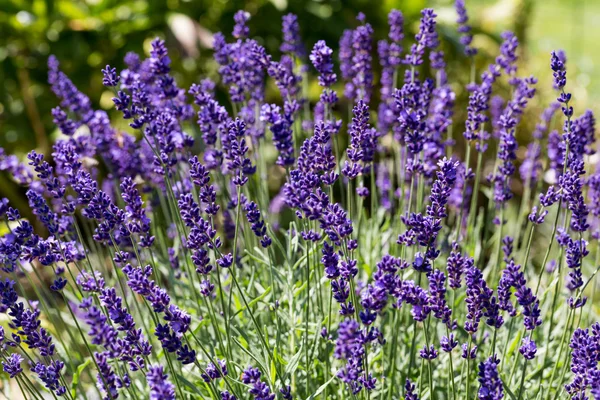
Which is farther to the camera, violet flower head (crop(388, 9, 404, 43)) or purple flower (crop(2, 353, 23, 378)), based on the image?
violet flower head (crop(388, 9, 404, 43))

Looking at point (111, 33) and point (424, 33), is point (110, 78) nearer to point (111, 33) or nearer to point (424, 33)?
point (424, 33)

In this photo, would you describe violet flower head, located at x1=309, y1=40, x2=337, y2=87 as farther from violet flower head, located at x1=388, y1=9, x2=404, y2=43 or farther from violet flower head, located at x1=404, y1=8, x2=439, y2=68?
violet flower head, located at x1=388, y1=9, x2=404, y2=43

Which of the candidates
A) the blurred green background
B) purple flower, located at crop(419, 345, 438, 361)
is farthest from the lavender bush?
the blurred green background

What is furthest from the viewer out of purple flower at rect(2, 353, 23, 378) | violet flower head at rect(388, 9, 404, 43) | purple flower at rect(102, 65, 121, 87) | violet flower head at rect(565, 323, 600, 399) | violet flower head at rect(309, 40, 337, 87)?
violet flower head at rect(388, 9, 404, 43)

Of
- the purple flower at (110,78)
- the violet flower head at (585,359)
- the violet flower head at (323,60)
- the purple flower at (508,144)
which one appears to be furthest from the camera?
the purple flower at (508,144)

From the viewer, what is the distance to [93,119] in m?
3.21

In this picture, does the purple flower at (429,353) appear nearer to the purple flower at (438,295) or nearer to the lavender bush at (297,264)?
the lavender bush at (297,264)

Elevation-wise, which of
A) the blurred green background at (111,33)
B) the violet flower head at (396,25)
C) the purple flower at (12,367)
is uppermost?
the blurred green background at (111,33)

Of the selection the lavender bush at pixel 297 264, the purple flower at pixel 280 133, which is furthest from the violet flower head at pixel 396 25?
the purple flower at pixel 280 133

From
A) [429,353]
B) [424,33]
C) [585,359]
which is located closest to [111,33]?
[424,33]

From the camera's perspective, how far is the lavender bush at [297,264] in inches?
75.6

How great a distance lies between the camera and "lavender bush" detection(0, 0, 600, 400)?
75.6 inches

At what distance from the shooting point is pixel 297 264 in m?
2.56

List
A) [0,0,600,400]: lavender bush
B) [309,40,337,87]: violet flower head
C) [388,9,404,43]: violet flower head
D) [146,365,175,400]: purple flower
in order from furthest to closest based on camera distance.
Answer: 1. [388,9,404,43]: violet flower head
2. [309,40,337,87]: violet flower head
3. [0,0,600,400]: lavender bush
4. [146,365,175,400]: purple flower
